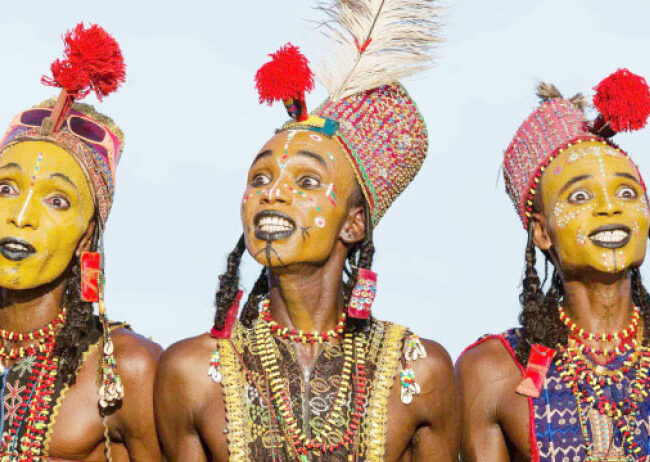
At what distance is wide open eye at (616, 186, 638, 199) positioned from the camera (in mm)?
7617

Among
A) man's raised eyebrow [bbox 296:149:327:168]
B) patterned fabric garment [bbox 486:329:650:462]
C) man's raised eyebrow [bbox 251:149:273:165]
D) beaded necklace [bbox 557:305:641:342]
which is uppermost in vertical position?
man's raised eyebrow [bbox 251:149:273:165]

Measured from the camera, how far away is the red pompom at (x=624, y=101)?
7719mm

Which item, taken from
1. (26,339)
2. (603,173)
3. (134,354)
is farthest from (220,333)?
(603,173)

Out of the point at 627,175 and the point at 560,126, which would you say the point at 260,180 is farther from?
the point at 627,175

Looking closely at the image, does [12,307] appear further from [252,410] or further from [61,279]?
[252,410]

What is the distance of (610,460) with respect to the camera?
723cm

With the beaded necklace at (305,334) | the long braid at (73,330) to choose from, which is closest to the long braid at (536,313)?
the beaded necklace at (305,334)

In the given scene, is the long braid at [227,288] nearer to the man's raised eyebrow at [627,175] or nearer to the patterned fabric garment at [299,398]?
the patterned fabric garment at [299,398]

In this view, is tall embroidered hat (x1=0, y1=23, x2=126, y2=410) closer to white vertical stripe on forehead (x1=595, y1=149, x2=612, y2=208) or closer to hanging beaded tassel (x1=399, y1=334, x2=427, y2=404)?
hanging beaded tassel (x1=399, y1=334, x2=427, y2=404)

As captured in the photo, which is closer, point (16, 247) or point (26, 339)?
point (16, 247)

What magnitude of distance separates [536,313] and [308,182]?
1690mm

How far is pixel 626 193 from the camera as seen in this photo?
7.63 metres

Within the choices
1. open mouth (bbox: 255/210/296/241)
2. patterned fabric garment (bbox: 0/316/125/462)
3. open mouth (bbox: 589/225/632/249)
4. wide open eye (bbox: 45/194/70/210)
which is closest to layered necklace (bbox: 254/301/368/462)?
open mouth (bbox: 255/210/296/241)

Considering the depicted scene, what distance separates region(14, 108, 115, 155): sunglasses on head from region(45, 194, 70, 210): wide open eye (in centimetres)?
53
